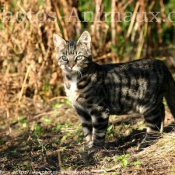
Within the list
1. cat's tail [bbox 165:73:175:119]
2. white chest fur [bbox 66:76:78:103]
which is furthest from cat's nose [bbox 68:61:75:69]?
cat's tail [bbox 165:73:175:119]

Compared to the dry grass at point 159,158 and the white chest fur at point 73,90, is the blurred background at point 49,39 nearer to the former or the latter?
the white chest fur at point 73,90

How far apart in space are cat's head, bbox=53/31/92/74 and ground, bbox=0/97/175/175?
105 cm

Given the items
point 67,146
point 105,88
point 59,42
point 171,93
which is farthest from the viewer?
point 171,93

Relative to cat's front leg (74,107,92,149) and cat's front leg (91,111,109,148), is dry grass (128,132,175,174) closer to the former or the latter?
cat's front leg (91,111,109,148)

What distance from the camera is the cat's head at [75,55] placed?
5680 millimetres

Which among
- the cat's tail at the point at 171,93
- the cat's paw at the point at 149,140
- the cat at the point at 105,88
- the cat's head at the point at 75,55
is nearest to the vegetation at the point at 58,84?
the cat's paw at the point at 149,140

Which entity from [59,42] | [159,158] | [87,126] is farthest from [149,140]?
[59,42]

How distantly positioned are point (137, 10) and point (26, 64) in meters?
2.93

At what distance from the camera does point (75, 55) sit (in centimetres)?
574

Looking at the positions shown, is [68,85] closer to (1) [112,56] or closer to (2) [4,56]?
(2) [4,56]

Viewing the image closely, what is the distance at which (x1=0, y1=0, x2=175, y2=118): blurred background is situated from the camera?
7492 millimetres

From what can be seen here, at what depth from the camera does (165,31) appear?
10.7 metres

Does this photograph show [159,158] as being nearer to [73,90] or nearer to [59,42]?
[73,90]

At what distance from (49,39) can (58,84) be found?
3.00 feet
